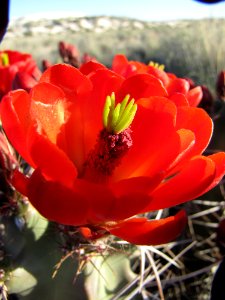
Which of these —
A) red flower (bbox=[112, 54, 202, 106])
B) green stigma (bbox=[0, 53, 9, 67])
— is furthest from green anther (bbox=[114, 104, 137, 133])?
green stigma (bbox=[0, 53, 9, 67])

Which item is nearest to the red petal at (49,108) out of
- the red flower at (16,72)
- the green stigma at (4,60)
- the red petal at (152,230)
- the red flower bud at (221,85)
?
the red petal at (152,230)

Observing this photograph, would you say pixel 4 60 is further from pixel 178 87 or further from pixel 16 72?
pixel 178 87

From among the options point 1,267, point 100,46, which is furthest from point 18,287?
point 100,46

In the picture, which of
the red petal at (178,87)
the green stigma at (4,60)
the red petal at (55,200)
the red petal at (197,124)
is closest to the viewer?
the red petal at (55,200)

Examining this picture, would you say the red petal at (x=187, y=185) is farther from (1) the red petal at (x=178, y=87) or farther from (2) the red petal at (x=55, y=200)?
(1) the red petal at (x=178, y=87)

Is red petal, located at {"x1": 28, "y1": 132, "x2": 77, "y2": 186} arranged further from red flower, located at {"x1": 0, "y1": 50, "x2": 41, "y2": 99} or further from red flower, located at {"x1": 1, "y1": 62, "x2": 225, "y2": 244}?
red flower, located at {"x1": 0, "y1": 50, "x2": 41, "y2": 99}

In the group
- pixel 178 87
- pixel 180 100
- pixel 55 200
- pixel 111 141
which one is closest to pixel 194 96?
pixel 178 87

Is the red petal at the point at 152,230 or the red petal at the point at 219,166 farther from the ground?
the red petal at the point at 219,166
